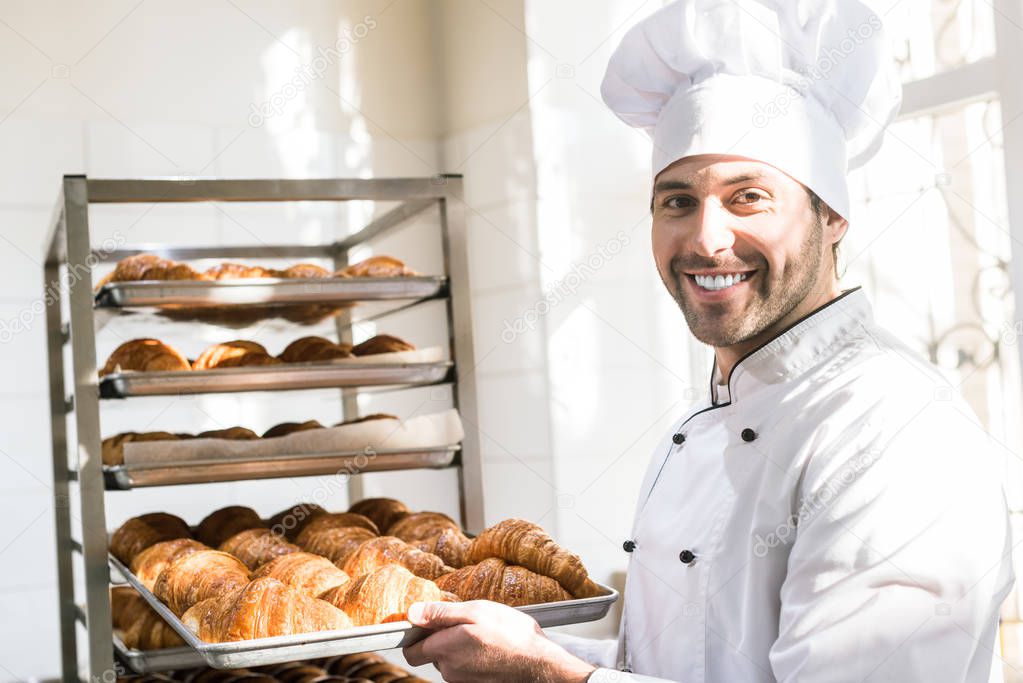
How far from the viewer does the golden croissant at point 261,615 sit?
58.1 inches

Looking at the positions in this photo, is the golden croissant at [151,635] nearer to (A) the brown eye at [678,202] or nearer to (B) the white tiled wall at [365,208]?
(B) the white tiled wall at [365,208]

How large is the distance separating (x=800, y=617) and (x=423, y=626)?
0.52m

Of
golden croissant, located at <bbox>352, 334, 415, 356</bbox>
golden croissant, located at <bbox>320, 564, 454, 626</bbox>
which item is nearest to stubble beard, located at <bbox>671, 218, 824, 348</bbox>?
golden croissant, located at <bbox>320, 564, 454, 626</bbox>

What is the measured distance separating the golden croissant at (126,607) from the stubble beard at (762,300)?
49.6 inches

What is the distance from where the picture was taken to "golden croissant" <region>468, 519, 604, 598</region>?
65.2 inches

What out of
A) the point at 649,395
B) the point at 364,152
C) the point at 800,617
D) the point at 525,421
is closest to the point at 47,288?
the point at 364,152

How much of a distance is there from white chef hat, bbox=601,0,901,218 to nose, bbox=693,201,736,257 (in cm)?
9

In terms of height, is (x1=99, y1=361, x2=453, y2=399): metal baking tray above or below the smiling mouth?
below

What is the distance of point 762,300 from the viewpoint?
1530 millimetres

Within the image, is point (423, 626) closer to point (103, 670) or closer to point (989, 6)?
point (103, 670)

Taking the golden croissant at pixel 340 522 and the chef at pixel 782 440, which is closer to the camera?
the chef at pixel 782 440

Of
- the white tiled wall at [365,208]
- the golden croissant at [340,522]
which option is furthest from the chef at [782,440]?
the white tiled wall at [365,208]

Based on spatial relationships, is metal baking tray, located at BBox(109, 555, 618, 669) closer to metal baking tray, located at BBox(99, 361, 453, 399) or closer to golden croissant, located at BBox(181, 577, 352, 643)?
golden croissant, located at BBox(181, 577, 352, 643)

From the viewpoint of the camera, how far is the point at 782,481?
4.59 ft
